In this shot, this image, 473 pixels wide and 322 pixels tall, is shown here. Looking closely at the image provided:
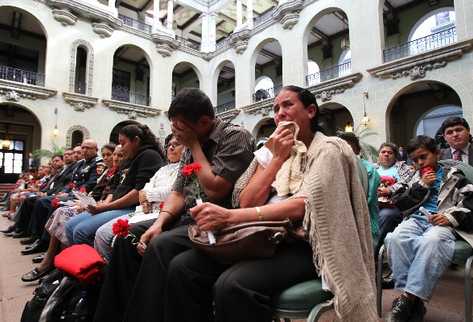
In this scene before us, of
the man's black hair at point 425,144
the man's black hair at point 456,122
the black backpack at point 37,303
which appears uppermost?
the man's black hair at point 456,122

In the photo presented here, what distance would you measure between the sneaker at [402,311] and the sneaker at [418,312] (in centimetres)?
2

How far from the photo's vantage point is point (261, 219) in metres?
1.21

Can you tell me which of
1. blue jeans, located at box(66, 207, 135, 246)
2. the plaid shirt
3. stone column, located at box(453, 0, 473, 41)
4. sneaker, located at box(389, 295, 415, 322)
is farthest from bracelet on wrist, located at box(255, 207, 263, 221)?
stone column, located at box(453, 0, 473, 41)

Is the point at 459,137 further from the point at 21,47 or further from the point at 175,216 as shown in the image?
the point at 21,47

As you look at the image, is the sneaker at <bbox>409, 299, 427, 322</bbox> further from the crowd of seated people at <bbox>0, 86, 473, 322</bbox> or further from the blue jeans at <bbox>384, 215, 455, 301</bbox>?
the blue jeans at <bbox>384, 215, 455, 301</bbox>

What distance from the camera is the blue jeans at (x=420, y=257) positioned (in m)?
1.79

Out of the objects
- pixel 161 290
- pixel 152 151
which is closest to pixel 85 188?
pixel 152 151

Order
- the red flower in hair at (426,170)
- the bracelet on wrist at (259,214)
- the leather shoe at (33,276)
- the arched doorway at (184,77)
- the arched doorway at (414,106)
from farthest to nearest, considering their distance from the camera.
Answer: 1. the arched doorway at (184,77)
2. the arched doorway at (414,106)
3. the leather shoe at (33,276)
4. the red flower in hair at (426,170)
5. the bracelet on wrist at (259,214)

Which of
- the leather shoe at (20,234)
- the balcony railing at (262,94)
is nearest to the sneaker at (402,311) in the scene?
the leather shoe at (20,234)

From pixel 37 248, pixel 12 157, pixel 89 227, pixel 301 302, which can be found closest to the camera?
pixel 301 302

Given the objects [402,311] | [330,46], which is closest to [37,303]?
[402,311]

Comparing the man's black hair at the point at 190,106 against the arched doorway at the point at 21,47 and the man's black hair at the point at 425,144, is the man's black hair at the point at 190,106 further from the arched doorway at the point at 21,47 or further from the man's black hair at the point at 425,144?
the arched doorway at the point at 21,47

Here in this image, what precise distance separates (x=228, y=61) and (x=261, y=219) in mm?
16306

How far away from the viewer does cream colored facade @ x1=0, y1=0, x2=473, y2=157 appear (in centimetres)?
884
